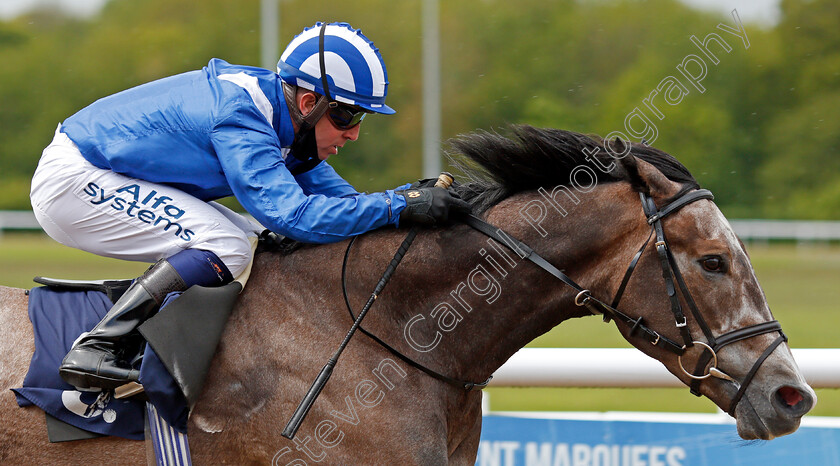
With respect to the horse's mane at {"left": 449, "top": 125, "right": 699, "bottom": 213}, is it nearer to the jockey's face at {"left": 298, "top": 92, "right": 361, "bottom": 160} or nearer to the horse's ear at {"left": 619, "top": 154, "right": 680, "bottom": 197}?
the horse's ear at {"left": 619, "top": 154, "right": 680, "bottom": 197}

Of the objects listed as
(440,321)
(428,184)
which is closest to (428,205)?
(428,184)

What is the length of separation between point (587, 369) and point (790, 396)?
1631 mm

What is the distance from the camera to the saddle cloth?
100 inches

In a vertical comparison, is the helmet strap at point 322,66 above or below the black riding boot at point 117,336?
above

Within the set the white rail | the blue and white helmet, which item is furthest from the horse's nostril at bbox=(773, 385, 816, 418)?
the blue and white helmet

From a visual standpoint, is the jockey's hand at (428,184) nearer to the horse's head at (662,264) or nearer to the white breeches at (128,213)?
the horse's head at (662,264)

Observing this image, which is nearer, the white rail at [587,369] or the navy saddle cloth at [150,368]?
the navy saddle cloth at [150,368]

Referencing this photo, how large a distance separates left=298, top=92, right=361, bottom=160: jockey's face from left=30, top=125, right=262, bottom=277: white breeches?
48cm

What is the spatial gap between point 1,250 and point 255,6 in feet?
62.3

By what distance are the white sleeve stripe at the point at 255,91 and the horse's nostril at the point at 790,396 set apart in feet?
6.05

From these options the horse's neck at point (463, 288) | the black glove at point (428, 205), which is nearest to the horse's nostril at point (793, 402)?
the horse's neck at point (463, 288)

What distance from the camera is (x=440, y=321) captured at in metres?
2.79

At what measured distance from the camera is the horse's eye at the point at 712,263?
8.52 ft

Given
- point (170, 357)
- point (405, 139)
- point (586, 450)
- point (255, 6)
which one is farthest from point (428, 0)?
point (255, 6)
